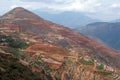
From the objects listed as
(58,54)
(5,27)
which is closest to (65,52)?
(58,54)

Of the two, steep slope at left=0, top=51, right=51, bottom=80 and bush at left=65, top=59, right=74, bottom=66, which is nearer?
steep slope at left=0, top=51, right=51, bottom=80

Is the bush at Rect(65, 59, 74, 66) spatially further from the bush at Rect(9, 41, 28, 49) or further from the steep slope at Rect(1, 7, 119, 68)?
the steep slope at Rect(1, 7, 119, 68)

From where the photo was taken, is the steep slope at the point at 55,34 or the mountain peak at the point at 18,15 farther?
the mountain peak at the point at 18,15

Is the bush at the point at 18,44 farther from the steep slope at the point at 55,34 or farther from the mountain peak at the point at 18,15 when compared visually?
the mountain peak at the point at 18,15

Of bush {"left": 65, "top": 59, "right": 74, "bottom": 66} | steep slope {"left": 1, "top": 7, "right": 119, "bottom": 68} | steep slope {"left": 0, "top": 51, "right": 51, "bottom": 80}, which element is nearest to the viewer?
steep slope {"left": 0, "top": 51, "right": 51, "bottom": 80}

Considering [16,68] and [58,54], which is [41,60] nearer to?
[58,54]

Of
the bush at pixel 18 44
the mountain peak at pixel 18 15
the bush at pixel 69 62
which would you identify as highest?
the mountain peak at pixel 18 15

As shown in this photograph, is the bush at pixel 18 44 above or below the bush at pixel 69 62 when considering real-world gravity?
above

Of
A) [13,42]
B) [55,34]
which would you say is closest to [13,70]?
[13,42]

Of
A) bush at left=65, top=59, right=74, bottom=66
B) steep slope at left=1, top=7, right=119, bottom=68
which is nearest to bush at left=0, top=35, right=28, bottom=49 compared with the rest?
bush at left=65, top=59, right=74, bottom=66

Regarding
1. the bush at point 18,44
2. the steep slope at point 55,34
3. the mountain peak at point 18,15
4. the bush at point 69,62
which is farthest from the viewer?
the mountain peak at point 18,15

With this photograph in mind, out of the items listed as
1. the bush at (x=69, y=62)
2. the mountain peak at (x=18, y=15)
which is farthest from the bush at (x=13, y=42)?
the mountain peak at (x=18, y=15)
